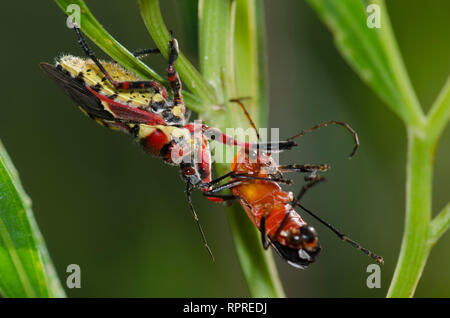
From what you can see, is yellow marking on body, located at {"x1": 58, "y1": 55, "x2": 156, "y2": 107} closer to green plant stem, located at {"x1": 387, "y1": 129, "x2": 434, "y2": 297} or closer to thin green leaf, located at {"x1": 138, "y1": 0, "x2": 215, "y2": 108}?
thin green leaf, located at {"x1": 138, "y1": 0, "x2": 215, "y2": 108}

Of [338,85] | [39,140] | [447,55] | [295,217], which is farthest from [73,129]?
[447,55]

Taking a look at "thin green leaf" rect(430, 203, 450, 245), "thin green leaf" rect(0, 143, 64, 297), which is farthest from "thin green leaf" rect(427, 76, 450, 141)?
"thin green leaf" rect(0, 143, 64, 297)

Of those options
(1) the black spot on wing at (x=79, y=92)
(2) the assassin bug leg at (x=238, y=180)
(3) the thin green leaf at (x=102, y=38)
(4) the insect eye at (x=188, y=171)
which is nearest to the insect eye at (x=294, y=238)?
(2) the assassin bug leg at (x=238, y=180)

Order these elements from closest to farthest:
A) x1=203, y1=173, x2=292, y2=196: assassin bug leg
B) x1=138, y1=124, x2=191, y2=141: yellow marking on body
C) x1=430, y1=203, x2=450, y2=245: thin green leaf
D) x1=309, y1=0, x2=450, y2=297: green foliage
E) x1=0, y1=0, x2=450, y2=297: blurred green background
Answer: x1=309, y1=0, x2=450, y2=297: green foliage, x1=430, y1=203, x2=450, y2=245: thin green leaf, x1=203, y1=173, x2=292, y2=196: assassin bug leg, x1=138, y1=124, x2=191, y2=141: yellow marking on body, x1=0, y1=0, x2=450, y2=297: blurred green background

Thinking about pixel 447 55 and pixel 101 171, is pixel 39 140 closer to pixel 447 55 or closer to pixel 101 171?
pixel 101 171

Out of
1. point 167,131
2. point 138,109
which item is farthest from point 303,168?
point 138,109

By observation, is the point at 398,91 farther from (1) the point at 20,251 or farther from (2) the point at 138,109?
(1) the point at 20,251
